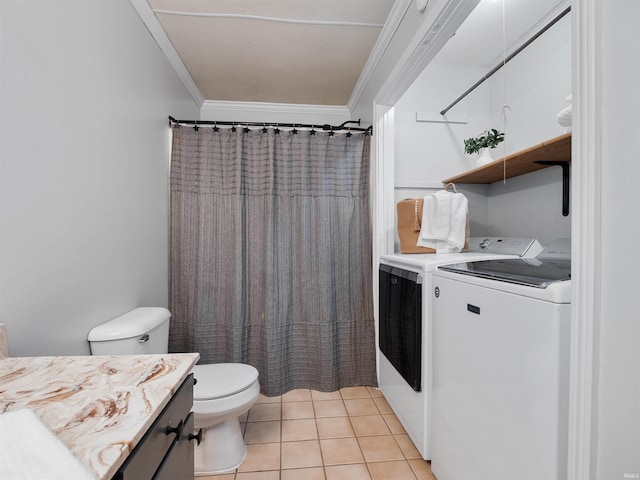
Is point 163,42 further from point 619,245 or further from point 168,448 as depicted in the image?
point 619,245

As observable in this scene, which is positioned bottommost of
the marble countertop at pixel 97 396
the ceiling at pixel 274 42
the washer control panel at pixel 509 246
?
the marble countertop at pixel 97 396

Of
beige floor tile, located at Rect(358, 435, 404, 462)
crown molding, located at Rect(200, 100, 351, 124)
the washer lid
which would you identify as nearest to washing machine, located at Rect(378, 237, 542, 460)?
beige floor tile, located at Rect(358, 435, 404, 462)

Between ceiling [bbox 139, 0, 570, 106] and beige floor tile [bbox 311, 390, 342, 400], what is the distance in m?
2.32

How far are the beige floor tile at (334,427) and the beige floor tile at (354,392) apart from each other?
26 centimetres

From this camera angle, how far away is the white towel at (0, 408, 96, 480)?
41cm

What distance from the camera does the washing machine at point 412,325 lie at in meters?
1.43

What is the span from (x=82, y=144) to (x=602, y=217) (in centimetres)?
167

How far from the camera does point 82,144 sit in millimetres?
1213

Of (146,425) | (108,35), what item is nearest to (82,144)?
(108,35)

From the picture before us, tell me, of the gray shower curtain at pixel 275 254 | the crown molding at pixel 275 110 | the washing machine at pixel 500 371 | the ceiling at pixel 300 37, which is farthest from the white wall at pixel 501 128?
the crown molding at pixel 275 110

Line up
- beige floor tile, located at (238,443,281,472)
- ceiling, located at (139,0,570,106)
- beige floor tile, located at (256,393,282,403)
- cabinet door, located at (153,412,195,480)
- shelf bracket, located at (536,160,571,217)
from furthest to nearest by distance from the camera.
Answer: beige floor tile, located at (256,393,282,403) < ceiling, located at (139,0,570,106) < shelf bracket, located at (536,160,571,217) < beige floor tile, located at (238,443,281,472) < cabinet door, located at (153,412,195,480)

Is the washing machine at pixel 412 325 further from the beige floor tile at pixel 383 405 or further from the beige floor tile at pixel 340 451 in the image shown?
the beige floor tile at pixel 340 451

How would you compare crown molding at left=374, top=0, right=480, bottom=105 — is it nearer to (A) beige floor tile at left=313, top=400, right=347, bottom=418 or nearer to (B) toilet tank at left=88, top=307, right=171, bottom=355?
(B) toilet tank at left=88, top=307, right=171, bottom=355

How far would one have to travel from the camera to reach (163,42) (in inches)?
75.3
